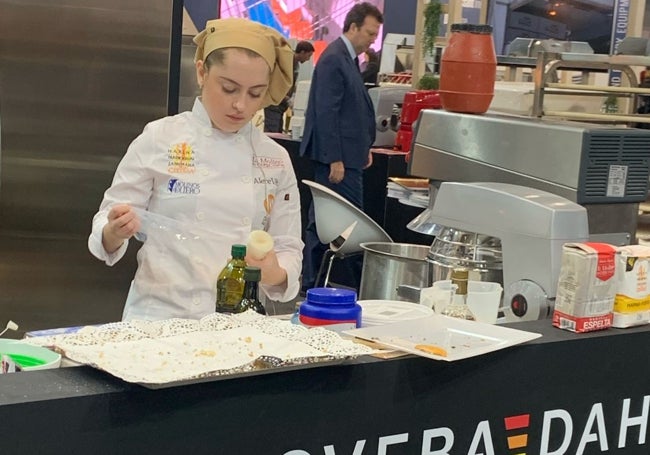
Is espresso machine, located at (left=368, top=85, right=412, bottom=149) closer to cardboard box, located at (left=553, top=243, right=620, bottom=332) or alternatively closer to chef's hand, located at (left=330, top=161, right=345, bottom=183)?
chef's hand, located at (left=330, top=161, right=345, bottom=183)

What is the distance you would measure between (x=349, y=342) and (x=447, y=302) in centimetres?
50

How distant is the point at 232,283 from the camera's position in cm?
189

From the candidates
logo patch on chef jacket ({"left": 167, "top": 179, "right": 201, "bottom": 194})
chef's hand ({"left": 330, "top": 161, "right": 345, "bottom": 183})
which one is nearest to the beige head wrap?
logo patch on chef jacket ({"left": 167, "top": 179, "right": 201, "bottom": 194})

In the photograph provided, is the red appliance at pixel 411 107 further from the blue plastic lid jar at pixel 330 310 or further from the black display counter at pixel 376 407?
the blue plastic lid jar at pixel 330 310

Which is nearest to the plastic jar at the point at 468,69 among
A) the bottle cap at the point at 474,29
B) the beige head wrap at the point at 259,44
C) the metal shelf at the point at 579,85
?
the bottle cap at the point at 474,29

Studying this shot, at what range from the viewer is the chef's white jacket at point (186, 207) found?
7.35 ft

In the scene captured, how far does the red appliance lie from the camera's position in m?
5.35

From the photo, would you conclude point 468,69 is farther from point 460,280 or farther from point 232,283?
point 232,283

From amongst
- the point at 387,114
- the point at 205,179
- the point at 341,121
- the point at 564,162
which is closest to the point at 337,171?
the point at 341,121

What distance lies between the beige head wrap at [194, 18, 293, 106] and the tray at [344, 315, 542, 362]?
2.41 feet

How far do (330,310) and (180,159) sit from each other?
701 millimetres

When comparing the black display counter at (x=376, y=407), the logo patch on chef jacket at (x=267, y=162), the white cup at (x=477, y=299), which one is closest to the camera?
the black display counter at (x=376, y=407)

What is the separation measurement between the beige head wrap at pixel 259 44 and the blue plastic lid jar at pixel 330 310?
68 cm

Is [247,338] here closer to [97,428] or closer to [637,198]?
[97,428]
